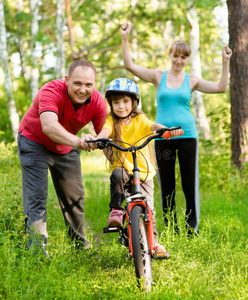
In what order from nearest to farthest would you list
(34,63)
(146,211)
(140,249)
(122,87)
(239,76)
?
(140,249) < (146,211) < (122,87) < (239,76) < (34,63)

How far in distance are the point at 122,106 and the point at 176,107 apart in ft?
3.29

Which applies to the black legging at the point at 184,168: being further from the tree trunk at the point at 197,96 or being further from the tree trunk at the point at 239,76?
the tree trunk at the point at 197,96

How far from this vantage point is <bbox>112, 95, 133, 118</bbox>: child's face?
13.2 ft

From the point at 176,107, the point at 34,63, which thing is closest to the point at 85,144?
the point at 176,107

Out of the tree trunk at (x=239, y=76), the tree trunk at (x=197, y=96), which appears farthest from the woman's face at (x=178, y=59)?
the tree trunk at (x=197, y=96)

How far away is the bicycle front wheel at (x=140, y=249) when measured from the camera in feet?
11.0

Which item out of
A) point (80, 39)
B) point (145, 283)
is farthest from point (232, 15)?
point (80, 39)

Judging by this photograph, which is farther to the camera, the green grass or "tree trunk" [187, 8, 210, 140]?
"tree trunk" [187, 8, 210, 140]

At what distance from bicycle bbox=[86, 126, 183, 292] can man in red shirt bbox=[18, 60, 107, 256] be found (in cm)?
52

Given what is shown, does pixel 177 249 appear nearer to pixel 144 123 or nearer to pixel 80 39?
pixel 144 123

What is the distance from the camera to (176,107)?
4.78m

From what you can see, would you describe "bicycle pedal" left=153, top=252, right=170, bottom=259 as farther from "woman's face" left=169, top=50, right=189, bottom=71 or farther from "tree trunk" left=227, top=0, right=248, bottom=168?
"tree trunk" left=227, top=0, right=248, bottom=168

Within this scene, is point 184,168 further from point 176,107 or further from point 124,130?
point 124,130

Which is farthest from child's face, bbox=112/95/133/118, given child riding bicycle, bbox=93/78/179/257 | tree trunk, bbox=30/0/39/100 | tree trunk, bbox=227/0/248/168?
tree trunk, bbox=30/0/39/100
